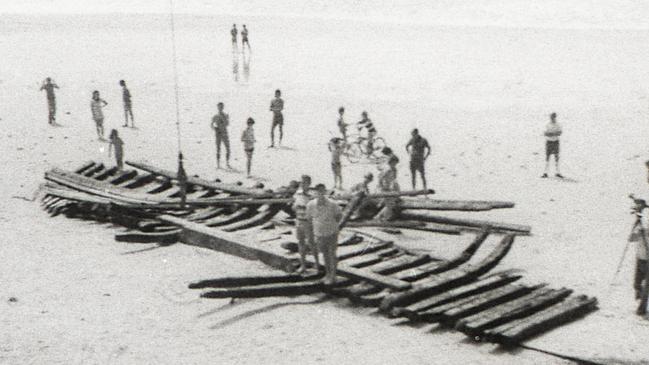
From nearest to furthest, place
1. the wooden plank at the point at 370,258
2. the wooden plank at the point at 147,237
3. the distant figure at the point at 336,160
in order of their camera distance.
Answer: the wooden plank at the point at 370,258
the wooden plank at the point at 147,237
the distant figure at the point at 336,160

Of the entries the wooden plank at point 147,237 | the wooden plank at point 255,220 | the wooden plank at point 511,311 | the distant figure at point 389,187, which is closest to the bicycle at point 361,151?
the distant figure at point 389,187

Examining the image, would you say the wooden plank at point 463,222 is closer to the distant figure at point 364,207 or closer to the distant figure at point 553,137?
the distant figure at point 364,207

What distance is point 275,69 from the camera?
123ft

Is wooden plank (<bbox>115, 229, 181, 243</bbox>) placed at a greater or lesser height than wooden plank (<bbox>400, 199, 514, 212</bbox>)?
lesser

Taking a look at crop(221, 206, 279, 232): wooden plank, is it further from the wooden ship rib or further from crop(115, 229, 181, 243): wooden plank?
crop(115, 229, 181, 243): wooden plank

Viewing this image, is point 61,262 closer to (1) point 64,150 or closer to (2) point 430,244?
(2) point 430,244

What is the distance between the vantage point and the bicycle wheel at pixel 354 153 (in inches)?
879

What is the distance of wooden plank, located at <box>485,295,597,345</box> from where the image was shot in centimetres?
981

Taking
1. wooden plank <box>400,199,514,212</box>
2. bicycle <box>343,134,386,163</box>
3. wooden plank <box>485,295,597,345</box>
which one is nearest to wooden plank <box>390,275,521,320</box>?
wooden plank <box>485,295,597,345</box>

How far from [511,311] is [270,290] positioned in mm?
3060

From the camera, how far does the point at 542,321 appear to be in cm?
1020

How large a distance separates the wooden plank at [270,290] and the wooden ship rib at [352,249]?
0.5 inches

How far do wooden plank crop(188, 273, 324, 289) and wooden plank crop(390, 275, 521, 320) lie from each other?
167 cm

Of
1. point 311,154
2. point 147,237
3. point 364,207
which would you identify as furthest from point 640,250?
point 311,154
